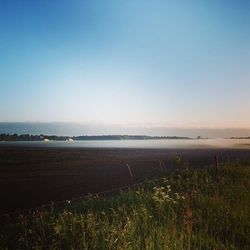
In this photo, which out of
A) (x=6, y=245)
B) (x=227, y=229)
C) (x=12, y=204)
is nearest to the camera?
(x=6, y=245)

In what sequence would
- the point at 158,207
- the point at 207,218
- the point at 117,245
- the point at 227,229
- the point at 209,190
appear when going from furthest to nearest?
the point at 209,190
the point at 158,207
the point at 207,218
the point at 227,229
the point at 117,245

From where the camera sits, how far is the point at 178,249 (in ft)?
22.7

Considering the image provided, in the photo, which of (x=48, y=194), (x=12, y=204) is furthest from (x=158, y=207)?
(x=48, y=194)

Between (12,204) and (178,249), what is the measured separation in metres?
10.9

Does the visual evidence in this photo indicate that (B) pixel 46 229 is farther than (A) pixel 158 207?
No

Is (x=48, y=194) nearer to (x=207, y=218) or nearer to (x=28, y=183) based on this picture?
(x=28, y=183)

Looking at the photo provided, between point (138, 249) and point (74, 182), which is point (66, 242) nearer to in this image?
point (138, 249)

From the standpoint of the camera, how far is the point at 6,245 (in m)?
7.84

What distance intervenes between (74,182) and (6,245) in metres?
16.3

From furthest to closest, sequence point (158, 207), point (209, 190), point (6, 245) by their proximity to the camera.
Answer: point (209, 190)
point (158, 207)
point (6, 245)

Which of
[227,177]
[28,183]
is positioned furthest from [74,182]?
[227,177]

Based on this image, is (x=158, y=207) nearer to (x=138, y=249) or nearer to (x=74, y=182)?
(x=138, y=249)

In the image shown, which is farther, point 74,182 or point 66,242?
point 74,182

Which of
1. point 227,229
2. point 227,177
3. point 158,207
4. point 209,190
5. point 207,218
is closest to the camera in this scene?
point 227,229
